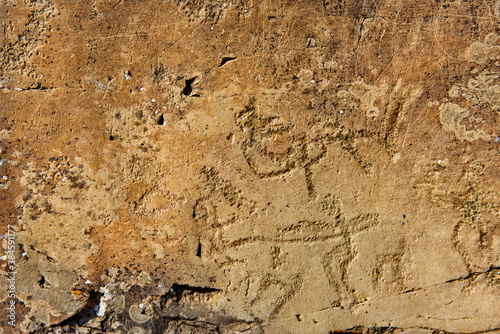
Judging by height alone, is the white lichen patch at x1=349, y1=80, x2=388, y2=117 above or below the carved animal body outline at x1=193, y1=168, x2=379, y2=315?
above

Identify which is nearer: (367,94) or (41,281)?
(367,94)

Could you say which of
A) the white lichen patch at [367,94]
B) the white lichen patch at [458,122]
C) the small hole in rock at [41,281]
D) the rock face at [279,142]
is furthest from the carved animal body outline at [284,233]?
the small hole in rock at [41,281]

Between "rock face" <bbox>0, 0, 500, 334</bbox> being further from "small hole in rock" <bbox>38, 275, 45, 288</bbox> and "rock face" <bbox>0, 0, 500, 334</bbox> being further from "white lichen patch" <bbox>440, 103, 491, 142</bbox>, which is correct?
"small hole in rock" <bbox>38, 275, 45, 288</bbox>

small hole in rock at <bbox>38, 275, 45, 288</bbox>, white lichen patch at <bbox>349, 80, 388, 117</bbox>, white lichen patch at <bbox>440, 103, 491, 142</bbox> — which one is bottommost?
small hole in rock at <bbox>38, 275, 45, 288</bbox>

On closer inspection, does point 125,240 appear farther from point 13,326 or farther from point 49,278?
point 13,326

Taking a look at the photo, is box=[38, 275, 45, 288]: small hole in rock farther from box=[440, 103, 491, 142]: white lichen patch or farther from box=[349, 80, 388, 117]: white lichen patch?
box=[440, 103, 491, 142]: white lichen patch

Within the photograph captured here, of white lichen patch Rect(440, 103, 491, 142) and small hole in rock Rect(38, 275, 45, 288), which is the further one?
small hole in rock Rect(38, 275, 45, 288)

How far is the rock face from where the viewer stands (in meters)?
2.94

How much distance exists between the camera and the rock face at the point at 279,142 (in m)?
2.94

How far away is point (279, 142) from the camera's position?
2961mm

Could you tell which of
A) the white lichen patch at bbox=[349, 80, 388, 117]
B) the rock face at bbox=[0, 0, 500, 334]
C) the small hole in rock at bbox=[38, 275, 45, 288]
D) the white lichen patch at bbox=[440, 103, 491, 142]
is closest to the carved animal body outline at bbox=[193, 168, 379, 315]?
the rock face at bbox=[0, 0, 500, 334]

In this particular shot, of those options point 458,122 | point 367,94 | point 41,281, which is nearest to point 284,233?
point 367,94

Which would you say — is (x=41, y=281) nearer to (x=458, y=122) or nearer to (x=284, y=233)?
(x=284, y=233)

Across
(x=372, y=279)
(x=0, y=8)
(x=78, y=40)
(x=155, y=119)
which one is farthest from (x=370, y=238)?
(x=0, y=8)
